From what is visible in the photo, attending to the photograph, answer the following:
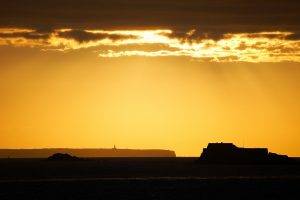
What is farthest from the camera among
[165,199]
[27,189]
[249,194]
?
[27,189]

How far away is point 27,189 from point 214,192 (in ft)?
97.5

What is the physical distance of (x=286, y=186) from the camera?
136m

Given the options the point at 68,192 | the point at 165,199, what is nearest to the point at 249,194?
the point at 165,199

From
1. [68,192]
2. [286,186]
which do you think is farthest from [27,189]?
[286,186]

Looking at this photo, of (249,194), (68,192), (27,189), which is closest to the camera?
(249,194)

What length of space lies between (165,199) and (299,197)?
1695cm

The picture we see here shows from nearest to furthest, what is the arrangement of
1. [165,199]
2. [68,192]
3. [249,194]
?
[165,199], [249,194], [68,192]

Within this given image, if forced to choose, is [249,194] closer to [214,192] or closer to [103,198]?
[214,192]

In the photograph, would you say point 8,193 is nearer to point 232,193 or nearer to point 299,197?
point 232,193

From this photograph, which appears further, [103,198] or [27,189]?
[27,189]

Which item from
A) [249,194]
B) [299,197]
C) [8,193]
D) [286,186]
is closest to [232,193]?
[249,194]

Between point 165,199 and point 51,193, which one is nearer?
point 165,199

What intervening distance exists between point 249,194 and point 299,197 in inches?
332

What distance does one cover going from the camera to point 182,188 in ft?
427
